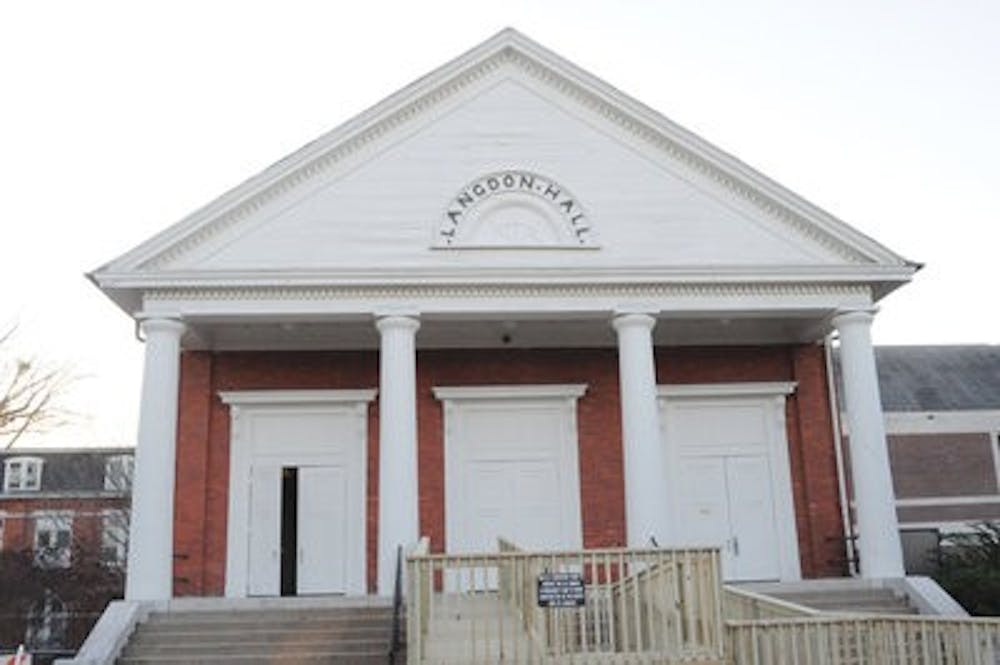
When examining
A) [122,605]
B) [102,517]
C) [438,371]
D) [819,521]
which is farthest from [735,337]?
[102,517]

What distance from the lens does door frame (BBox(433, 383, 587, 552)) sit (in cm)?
1855

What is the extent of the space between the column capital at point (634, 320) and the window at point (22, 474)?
3710cm

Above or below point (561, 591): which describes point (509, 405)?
above

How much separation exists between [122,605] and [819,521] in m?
11.4

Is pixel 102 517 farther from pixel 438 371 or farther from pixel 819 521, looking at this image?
pixel 819 521

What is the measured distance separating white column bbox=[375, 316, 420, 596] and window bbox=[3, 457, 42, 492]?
35579mm

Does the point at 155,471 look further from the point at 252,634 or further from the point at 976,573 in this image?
the point at 976,573

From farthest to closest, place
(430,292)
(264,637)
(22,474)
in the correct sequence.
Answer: (22,474)
(430,292)
(264,637)

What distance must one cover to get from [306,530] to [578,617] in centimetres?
891

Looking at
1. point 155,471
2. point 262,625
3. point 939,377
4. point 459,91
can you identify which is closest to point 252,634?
point 262,625

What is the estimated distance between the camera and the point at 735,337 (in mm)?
19453

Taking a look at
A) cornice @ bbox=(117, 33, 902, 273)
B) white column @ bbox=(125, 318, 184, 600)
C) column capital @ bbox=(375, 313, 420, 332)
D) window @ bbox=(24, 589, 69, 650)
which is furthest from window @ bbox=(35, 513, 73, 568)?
column capital @ bbox=(375, 313, 420, 332)

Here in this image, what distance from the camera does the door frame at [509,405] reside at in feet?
60.8

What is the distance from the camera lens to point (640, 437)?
16125mm
